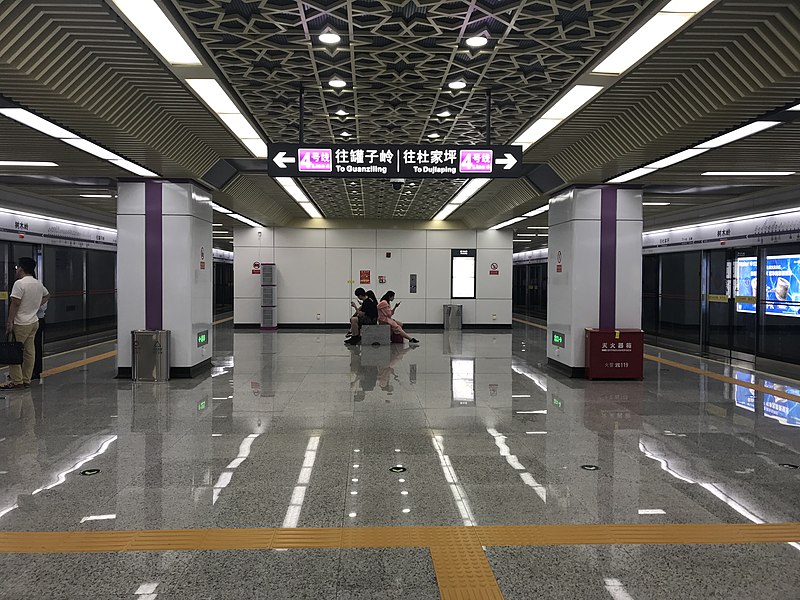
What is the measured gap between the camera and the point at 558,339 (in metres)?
11.1

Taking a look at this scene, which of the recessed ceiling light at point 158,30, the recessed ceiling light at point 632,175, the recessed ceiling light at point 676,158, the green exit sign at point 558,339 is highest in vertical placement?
the recessed ceiling light at point 158,30

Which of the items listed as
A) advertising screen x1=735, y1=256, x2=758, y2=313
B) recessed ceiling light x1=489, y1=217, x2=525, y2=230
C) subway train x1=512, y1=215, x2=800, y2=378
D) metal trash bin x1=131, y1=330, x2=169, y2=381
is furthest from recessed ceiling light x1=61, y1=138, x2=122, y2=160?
advertising screen x1=735, y1=256, x2=758, y2=313

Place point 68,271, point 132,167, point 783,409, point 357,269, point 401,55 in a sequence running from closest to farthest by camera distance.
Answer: point 401,55
point 783,409
point 132,167
point 68,271
point 357,269

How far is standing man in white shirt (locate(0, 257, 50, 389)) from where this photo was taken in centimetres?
879

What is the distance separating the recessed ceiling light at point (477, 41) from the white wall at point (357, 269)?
50.1ft

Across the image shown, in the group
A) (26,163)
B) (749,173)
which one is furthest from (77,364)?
(749,173)

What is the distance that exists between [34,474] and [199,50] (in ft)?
12.8

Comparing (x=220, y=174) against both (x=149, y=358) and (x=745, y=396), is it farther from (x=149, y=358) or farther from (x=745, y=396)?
(x=745, y=396)

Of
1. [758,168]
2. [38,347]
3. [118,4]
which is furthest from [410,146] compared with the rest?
[38,347]

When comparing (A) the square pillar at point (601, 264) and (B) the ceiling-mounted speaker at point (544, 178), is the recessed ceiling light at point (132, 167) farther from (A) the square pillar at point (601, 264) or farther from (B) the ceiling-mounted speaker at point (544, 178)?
(A) the square pillar at point (601, 264)

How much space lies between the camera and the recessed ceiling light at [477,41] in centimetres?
510

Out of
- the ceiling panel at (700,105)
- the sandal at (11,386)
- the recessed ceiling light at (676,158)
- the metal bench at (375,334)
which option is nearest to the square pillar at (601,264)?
the ceiling panel at (700,105)

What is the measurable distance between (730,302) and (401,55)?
11.1 meters

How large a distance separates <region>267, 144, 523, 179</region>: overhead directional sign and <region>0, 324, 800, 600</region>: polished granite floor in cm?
291
